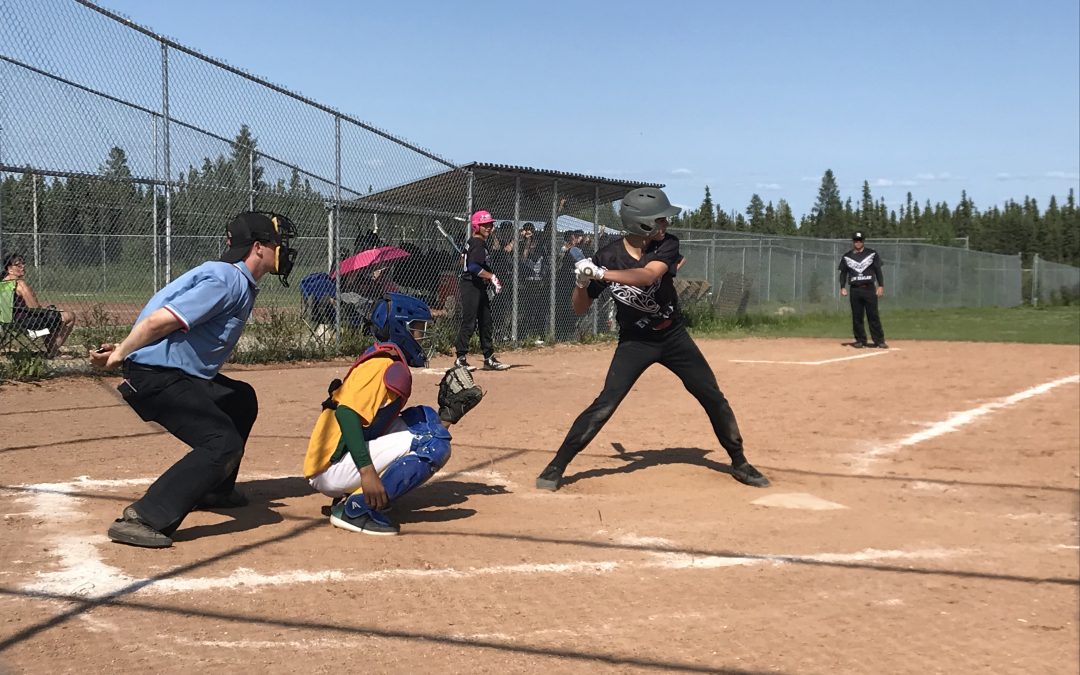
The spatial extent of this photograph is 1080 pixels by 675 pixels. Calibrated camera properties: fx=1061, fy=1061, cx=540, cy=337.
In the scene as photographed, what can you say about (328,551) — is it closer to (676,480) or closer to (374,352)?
(374,352)

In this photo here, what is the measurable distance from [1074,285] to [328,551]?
179ft

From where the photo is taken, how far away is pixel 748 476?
23.3ft

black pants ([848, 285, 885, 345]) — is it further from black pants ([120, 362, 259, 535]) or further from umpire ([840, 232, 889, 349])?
black pants ([120, 362, 259, 535])

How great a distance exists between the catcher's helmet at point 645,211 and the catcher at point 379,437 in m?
1.63

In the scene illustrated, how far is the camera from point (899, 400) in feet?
36.9

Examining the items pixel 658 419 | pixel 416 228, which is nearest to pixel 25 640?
pixel 658 419

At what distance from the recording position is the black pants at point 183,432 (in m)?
4.98

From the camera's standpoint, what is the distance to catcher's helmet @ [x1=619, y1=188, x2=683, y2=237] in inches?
258

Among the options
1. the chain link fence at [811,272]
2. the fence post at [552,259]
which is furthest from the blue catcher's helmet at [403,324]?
the chain link fence at [811,272]

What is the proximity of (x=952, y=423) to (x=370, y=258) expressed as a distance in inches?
308

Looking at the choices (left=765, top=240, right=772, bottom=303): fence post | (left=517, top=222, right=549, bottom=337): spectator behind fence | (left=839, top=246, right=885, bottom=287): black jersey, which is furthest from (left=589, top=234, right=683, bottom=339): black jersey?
(left=765, top=240, right=772, bottom=303): fence post

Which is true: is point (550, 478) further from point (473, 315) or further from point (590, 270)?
point (473, 315)

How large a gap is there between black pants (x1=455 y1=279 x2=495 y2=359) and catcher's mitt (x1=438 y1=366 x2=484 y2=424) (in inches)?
289

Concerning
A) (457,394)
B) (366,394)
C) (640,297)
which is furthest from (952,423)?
(366,394)
